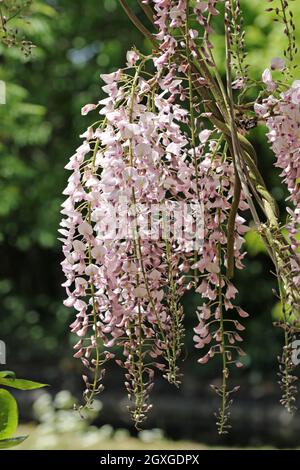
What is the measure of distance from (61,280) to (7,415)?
693cm

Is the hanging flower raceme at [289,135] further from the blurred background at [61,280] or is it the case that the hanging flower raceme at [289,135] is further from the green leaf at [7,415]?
the blurred background at [61,280]

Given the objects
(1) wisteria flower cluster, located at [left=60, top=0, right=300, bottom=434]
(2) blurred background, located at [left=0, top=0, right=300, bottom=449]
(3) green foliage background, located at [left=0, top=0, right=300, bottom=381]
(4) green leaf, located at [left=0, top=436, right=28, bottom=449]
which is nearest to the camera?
(4) green leaf, located at [left=0, top=436, right=28, bottom=449]

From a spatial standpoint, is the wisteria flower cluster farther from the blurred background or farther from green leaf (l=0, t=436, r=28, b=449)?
the blurred background

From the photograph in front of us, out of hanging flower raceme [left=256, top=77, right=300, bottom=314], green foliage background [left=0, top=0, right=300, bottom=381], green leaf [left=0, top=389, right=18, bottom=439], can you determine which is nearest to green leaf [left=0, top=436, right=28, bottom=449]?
green leaf [left=0, top=389, right=18, bottom=439]

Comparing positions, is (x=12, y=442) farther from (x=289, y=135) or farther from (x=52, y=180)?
(x=52, y=180)

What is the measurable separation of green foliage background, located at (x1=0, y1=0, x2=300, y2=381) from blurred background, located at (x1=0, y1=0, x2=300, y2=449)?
10mm

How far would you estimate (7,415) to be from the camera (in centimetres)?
107

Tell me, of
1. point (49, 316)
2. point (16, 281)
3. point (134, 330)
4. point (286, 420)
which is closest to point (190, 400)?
point (286, 420)

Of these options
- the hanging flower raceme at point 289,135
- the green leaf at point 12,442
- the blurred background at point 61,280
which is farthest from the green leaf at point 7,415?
the blurred background at point 61,280

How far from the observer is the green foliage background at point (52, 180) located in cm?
638

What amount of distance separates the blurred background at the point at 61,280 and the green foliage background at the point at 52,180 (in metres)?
0.01

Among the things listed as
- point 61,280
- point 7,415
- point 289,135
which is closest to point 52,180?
point 61,280

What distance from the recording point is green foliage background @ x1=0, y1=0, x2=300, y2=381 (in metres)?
6.38

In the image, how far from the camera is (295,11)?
3.65m
